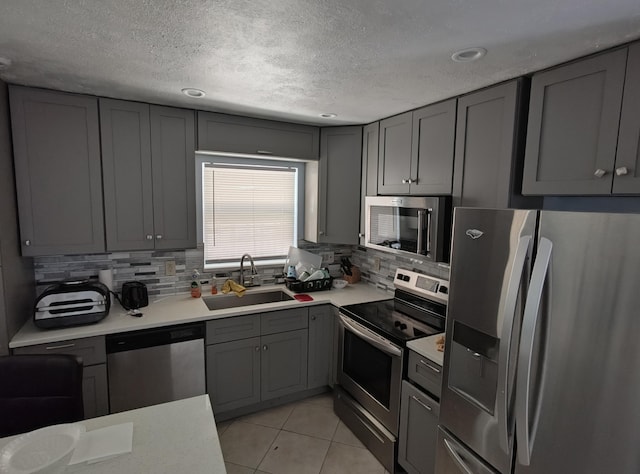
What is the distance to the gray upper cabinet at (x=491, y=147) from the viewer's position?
1739mm

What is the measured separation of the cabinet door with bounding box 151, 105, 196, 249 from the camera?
242 centimetres

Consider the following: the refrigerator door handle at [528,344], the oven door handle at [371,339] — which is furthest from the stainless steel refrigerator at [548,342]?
the oven door handle at [371,339]

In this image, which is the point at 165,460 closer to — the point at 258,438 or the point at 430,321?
the point at 258,438

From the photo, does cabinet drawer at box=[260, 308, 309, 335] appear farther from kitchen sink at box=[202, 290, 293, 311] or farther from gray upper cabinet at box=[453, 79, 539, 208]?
gray upper cabinet at box=[453, 79, 539, 208]

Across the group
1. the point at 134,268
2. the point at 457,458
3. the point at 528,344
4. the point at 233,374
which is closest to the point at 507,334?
the point at 528,344

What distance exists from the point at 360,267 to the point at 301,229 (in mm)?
706

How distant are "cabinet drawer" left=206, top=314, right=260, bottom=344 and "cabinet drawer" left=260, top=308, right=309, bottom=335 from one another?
0.06 m

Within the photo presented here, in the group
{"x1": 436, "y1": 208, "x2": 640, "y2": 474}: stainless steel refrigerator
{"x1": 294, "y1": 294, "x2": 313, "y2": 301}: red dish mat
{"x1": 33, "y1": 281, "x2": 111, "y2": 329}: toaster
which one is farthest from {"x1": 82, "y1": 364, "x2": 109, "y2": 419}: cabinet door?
{"x1": 436, "y1": 208, "x2": 640, "y2": 474}: stainless steel refrigerator

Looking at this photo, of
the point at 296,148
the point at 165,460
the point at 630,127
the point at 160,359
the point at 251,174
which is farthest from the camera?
the point at 251,174

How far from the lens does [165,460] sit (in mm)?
1083

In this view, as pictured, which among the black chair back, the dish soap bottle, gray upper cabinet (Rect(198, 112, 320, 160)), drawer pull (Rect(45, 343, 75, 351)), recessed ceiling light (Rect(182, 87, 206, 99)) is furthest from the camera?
the dish soap bottle

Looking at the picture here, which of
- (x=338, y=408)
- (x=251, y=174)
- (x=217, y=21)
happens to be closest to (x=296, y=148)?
(x=251, y=174)

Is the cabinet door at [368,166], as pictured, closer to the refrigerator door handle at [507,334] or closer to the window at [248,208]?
the window at [248,208]

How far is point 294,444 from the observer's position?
2383 mm
